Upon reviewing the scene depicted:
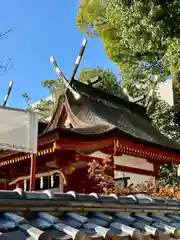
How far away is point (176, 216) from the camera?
2992mm

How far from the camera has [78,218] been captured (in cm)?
218

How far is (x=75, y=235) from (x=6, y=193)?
468 mm

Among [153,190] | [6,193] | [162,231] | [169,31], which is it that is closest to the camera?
[6,193]

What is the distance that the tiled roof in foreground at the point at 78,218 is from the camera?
1854mm

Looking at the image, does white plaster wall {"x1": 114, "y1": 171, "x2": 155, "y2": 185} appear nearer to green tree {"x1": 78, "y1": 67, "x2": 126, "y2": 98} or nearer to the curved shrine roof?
the curved shrine roof

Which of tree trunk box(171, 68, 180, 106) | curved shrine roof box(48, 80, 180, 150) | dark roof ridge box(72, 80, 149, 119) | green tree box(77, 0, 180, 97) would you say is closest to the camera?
curved shrine roof box(48, 80, 180, 150)

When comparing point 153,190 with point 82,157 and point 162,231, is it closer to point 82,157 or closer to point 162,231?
point 82,157

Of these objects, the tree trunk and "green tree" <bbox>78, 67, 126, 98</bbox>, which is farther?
"green tree" <bbox>78, 67, 126, 98</bbox>

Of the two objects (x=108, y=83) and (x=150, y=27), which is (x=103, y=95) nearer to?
(x=150, y=27)

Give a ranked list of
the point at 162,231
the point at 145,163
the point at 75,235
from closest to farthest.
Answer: the point at 75,235 < the point at 162,231 < the point at 145,163

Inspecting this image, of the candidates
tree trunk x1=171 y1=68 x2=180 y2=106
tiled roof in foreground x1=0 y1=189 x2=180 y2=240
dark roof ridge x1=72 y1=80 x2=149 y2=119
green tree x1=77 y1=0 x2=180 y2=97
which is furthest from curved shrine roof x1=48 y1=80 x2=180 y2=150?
tiled roof in foreground x1=0 y1=189 x2=180 y2=240

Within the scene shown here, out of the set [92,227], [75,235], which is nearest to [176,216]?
[92,227]

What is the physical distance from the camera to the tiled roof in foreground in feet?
6.08

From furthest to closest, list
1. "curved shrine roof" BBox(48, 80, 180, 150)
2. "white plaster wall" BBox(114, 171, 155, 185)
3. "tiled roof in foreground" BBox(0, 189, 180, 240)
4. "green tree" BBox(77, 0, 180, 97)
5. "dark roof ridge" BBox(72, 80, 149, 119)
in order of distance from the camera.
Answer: "green tree" BBox(77, 0, 180, 97) < "white plaster wall" BBox(114, 171, 155, 185) < "dark roof ridge" BBox(72, 80, 149, 119) < "curved shrine roof" BBox(48, 80, 180, 150) < "tiled roof in foreground" BBox(0, 189, 180, 240)
